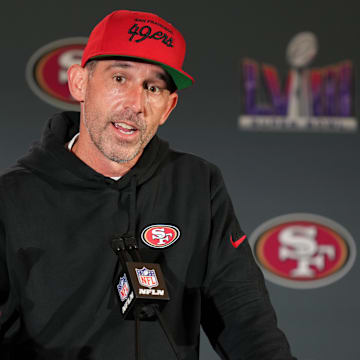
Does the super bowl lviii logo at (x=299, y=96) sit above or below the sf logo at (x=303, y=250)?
above

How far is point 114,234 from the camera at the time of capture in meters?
1.05

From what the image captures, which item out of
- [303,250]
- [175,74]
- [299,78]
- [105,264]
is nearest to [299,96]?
[299,78]

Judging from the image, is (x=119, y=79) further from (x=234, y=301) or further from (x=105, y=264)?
(x=234, y=301)

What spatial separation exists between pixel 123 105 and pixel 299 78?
125 centimetres

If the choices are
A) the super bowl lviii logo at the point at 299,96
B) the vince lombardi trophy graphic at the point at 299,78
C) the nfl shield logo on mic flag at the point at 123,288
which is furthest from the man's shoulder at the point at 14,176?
the vince lombardi trophy graphic at the point at 299,78

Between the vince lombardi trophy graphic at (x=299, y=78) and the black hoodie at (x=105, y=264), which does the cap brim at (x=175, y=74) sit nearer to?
the black hoodie at (x=105, y=264)

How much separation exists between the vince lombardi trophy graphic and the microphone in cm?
141

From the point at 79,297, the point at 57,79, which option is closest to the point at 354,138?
the point at 57,79

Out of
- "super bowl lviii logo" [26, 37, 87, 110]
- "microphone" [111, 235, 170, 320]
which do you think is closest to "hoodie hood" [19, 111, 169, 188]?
"microphone" [111, 235, 170, 320]

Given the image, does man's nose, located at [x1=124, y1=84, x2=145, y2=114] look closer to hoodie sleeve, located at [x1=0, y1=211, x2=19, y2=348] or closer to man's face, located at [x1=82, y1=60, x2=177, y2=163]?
man's face, located at [x1=82, y1=60, x2=177, y2=163]

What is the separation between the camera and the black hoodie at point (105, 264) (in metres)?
1.00

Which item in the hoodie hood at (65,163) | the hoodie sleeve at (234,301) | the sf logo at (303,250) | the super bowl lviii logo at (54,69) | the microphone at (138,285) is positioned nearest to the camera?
the microphone at (138,285)

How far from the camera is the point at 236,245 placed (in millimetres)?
1091

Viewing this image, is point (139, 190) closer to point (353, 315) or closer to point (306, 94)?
point (306, 94)
